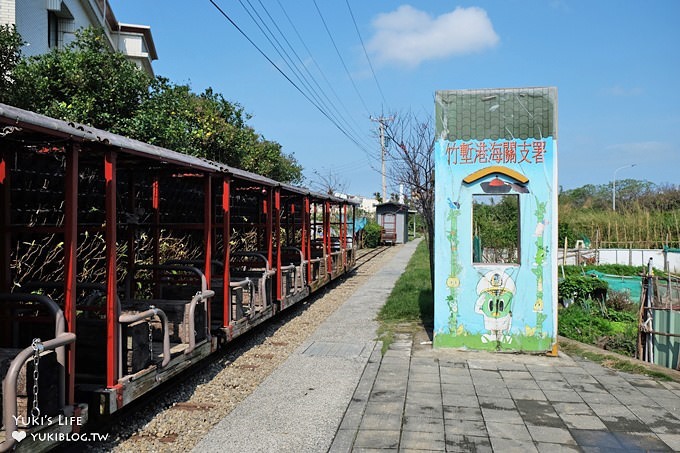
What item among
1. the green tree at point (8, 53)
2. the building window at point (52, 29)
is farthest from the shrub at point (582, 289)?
the building window at point (52, 29)

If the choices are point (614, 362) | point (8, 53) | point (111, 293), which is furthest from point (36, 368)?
point (614, 362)

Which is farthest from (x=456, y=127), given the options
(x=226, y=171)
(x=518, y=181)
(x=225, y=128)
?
(x=225, y=128)

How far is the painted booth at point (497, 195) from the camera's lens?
24.8ft

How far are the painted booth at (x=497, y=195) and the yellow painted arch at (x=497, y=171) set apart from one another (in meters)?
0.01

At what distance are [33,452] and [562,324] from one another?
368 inches

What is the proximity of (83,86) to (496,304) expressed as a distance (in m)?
6.91

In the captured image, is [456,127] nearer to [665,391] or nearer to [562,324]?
[665,391]

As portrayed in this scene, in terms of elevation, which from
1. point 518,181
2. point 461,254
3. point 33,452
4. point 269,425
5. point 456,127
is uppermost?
point 456,127

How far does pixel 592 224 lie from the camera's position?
2525 cm

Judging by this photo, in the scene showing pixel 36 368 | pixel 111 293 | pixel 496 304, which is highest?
pixel 111 293

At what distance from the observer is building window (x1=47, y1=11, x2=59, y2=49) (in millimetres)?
15500

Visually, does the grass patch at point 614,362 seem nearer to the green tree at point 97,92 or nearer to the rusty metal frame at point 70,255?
the rusty metal frame at point 70,255

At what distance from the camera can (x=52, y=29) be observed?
15.9m

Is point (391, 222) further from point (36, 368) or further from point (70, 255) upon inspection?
point (36, 368)
